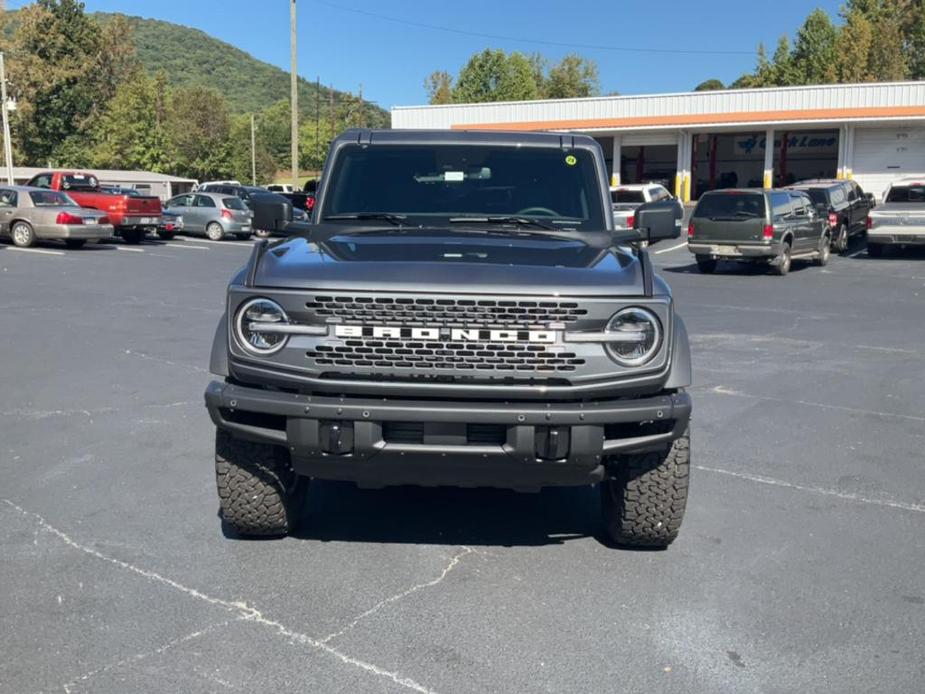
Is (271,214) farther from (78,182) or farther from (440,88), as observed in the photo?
(440,88)

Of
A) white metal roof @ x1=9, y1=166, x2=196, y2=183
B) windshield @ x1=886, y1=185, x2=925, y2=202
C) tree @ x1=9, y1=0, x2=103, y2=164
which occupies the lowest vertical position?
windshield @ x1=886, y1=185, x2=925, y2=202

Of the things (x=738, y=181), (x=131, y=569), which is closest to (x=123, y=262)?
(x=131, y=569)

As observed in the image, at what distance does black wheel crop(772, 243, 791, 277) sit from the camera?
20.4 metres

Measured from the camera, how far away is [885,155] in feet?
138

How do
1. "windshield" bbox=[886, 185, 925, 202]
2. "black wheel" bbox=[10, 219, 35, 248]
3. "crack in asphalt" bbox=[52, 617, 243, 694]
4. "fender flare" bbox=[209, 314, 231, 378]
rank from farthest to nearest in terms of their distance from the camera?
"black wheel" bbox=[10, 219, 35, 248] → "windshield" bbox=[886, 185, 925, 202] → "fender flare" bbox=[209, 314, 231, 378] → "crack in asphalt" bbox=[52, 617, 243, 694]

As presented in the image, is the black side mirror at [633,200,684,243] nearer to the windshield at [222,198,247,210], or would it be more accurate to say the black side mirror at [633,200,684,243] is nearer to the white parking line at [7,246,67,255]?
the white parking line at [7,246,67,255]

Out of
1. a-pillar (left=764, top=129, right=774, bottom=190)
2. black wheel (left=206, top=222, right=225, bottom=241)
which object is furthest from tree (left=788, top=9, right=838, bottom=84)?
black wheel (left=206, top=222, right=225, bottom=241)

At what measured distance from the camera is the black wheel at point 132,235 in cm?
2791

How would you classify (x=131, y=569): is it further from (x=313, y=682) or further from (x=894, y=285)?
(x=894, y=285)

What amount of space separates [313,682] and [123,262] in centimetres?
1974

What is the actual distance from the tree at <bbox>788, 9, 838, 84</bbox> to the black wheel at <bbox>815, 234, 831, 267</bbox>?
53.6 meters

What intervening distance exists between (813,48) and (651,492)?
78392mm

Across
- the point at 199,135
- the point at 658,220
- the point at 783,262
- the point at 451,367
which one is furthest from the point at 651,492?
the point at 199,135

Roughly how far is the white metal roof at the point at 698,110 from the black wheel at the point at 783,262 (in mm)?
23459
